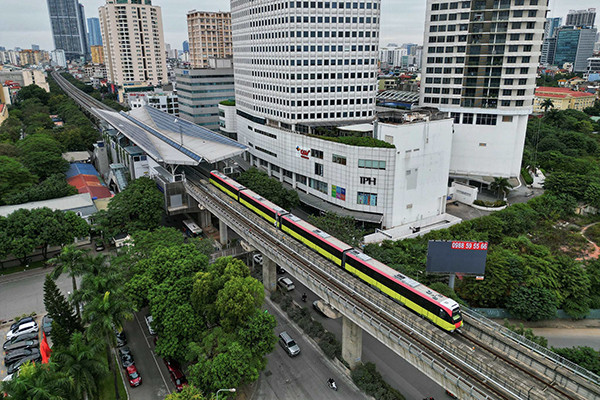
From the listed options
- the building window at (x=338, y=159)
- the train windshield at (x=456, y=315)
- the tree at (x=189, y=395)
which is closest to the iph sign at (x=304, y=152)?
the building window at (x=338, y=159)

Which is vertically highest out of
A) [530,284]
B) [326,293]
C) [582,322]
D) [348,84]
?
[348,84]

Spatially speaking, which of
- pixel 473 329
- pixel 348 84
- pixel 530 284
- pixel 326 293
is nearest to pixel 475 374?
pixel 473 329

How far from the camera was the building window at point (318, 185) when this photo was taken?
72.2m

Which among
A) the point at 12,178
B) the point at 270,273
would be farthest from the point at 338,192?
the point at 12,178

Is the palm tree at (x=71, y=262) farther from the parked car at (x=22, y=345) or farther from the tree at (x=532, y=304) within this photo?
the tree at (x=532, y=304)

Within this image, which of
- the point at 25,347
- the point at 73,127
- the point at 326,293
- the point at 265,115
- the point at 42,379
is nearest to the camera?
the point at 42,379

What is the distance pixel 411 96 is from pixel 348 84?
2168 inches

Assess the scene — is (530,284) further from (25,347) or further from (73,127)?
(73,127)

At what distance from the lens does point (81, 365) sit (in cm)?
3031

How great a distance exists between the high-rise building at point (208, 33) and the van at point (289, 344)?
6667 inches

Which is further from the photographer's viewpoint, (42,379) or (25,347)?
(25,347)

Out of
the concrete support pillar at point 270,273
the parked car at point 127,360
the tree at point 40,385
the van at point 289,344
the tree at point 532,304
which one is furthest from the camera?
the concrete support pillar at point 270,273

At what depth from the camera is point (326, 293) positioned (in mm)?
38562

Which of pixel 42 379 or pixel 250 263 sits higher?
pixel 42 379
